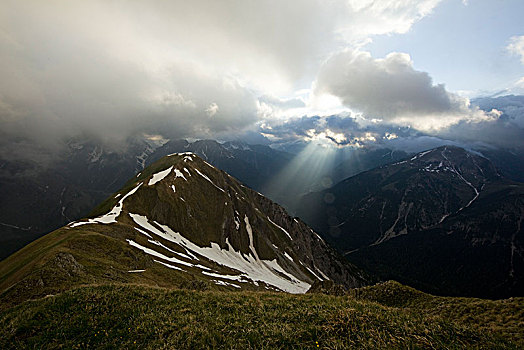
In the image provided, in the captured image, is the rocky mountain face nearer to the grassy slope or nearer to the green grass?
the grassy slope

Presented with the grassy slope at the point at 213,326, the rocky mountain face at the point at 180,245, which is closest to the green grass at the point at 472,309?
the grassy slope at the point at 213,326

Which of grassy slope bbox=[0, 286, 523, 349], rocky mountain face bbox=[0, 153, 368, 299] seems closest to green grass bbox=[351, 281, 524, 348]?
grassy slope bbox=[0, 286, 523, 349]

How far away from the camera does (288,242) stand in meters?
160

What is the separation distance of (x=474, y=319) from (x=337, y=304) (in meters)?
11.3

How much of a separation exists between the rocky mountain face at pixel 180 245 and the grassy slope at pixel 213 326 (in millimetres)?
14275

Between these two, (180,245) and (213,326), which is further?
(180,245)

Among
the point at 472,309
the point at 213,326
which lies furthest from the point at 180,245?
the point at 472,309

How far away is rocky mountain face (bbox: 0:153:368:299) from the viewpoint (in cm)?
3684

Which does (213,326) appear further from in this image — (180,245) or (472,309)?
(180,245)

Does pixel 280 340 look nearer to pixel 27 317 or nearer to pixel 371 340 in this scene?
pixel 371 340

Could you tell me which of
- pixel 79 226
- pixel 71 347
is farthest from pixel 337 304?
pixel 79 226

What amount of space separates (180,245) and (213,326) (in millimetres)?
80444

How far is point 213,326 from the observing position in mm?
13133

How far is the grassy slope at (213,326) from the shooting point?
37.3 feet
